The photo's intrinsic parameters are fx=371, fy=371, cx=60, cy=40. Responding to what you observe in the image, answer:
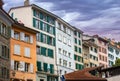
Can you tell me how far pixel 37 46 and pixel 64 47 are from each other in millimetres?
14632

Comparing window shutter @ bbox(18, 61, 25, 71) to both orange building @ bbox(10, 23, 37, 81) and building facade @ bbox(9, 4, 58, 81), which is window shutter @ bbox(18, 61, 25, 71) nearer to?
orange building @ bbox(10, 23, 37, 81)

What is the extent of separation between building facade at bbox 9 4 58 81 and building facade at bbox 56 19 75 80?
2531 millimetres

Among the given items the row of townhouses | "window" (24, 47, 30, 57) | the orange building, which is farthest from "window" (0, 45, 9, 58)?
"window" (24, 47, 30, 57)

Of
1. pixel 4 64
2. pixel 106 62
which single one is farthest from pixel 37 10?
pixel 106 62

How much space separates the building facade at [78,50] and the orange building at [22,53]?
84.1 feet

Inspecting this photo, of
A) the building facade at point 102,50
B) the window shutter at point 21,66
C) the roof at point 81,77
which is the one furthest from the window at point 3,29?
the building facade at point 102,50

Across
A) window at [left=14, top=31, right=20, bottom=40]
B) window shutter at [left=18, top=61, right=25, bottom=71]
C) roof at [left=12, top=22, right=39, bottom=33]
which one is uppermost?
roof at [left=12, top=22, right=39, bottom=33]

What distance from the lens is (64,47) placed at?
88.5 m

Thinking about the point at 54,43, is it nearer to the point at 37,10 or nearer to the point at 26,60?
the point at 37,10

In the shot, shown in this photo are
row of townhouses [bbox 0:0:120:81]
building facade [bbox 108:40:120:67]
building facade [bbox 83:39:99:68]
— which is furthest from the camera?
building facade [bbox 108:40:120:67]

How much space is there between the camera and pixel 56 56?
82.6 m

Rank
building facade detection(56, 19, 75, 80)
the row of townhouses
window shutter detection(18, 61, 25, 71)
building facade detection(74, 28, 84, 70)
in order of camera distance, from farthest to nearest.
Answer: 1. building facade detection(74, 28, 84, 70)
2. building facade detection(56, 19, 75, 80)
3. window shutter detection(18, 61, 25, 71)
4. the row of townhouses

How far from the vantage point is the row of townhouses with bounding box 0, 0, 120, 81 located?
190 ft

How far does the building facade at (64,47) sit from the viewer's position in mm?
84387
